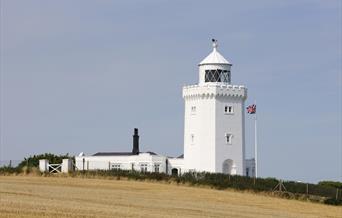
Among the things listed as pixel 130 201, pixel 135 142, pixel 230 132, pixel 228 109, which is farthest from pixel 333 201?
pixel 135 142

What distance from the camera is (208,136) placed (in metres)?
77.3

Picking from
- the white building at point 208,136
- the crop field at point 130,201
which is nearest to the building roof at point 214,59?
the white building at point 208,136

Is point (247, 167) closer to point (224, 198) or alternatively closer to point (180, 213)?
point (224, 198)

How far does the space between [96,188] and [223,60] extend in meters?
33.9

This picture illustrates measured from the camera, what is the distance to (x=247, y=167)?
81938 mm

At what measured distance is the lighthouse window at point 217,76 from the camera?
81.1 meters

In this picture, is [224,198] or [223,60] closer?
[224,198]

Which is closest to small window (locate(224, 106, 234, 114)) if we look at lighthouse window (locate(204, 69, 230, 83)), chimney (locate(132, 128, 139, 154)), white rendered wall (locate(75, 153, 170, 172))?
lighthouse window (locate(204, 69, 230, 83))

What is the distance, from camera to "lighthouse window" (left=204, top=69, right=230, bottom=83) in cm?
8106

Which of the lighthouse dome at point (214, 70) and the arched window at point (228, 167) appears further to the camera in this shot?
the lighthouse dome at point (214, 70)

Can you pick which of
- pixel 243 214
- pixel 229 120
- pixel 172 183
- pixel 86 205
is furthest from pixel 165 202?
pixel 229 120

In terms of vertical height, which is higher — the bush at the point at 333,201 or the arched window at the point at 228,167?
the arched window at the point at 228,167

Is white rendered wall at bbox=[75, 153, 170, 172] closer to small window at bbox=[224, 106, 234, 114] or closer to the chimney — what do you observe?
the chimney

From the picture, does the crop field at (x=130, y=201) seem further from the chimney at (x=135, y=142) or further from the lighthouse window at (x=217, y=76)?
the chimney at (x=135, y=142)
